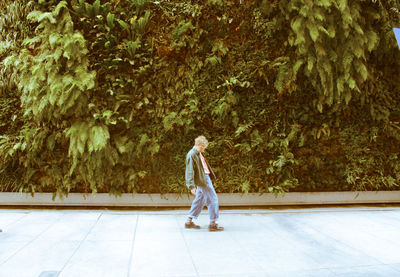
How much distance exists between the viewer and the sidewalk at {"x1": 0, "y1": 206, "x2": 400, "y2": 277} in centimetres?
359

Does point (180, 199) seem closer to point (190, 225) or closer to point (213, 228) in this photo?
point (190, 225)

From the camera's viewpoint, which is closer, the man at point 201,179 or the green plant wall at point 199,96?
the man at point 201,179

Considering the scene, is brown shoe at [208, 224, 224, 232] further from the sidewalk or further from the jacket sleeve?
the jacket sleeve

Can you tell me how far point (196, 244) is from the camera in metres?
4.48

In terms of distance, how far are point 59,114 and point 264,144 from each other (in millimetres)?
4785

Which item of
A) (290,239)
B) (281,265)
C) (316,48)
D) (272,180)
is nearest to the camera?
(281,265)

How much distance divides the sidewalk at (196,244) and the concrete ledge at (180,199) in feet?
1.12

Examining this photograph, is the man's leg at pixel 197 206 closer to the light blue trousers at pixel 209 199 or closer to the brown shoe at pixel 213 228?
the light blue trousers at pixel 209 199

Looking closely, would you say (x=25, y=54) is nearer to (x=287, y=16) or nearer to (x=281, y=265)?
(x=287, y=16)

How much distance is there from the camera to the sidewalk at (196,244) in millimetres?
3586

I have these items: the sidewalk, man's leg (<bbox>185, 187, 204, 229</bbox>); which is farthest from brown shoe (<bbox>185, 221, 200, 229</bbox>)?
the sidewalk

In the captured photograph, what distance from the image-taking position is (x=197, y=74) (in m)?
6.92

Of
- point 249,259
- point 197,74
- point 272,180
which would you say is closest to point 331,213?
point 272,180

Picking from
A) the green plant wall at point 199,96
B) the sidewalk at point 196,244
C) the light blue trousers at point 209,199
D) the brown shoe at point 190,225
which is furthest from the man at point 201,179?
the green plant wall at point 199,96
